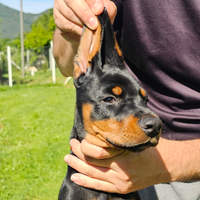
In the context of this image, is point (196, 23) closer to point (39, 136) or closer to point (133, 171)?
point (133, 171)

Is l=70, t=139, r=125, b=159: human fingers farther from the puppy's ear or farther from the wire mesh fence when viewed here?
the wire mesh fence

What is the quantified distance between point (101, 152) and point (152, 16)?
1526 millimetres

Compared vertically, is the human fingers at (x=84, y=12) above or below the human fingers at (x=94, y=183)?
above

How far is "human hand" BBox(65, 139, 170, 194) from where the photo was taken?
7.20 ft

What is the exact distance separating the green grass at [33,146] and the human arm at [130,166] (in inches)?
95.6

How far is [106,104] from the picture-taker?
2057 millimetres

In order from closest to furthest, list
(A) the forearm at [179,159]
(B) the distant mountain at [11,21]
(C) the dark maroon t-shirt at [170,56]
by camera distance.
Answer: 1. (A) the forearm at [179,159]
2. (C) the dark maroon t-shirt at [170,56]
3. (B) the distant mountain at [11,21]

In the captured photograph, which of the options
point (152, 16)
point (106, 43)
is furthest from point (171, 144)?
point (152, 16)

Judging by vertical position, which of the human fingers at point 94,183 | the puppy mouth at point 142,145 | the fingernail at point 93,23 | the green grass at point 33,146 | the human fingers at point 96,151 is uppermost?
the fingernail at point 93,23

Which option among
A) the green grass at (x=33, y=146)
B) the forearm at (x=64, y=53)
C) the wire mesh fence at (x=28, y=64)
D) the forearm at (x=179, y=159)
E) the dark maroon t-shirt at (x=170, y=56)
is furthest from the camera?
the wire mesh fence at (x=28, y=64)

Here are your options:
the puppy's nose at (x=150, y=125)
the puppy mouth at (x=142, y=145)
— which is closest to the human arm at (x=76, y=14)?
the puppy's nose at (x=150, y=125)

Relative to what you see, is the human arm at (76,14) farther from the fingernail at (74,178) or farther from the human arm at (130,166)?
the fingernail at (74,178)

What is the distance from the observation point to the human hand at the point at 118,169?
86.4 inches

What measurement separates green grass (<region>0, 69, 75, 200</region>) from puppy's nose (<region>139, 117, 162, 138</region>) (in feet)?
10.1
